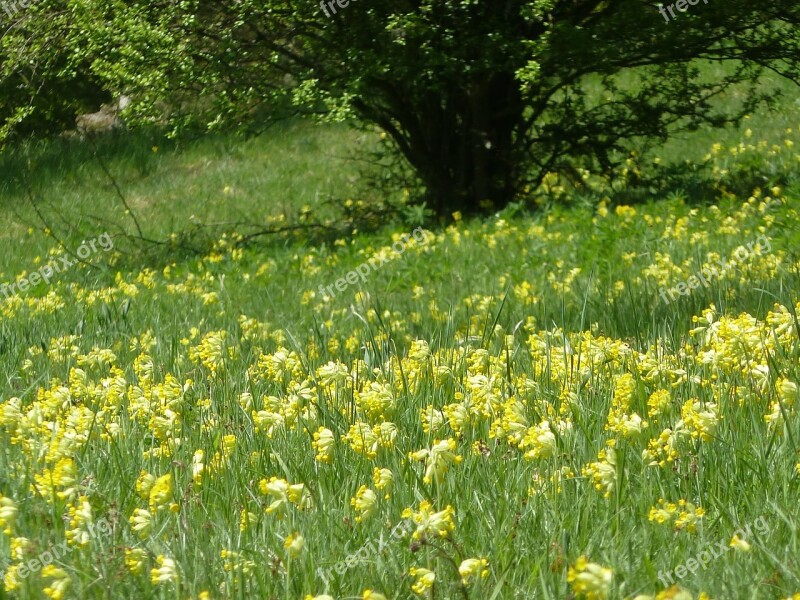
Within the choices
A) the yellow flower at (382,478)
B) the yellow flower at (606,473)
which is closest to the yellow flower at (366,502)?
the yellow flower at (382,478)

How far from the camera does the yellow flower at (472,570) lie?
2.10 m

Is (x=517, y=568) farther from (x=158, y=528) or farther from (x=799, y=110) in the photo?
(x=799, y=110)

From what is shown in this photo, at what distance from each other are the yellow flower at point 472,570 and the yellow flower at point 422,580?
63mm

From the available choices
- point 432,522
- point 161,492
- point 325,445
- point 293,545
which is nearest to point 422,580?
point 432,522

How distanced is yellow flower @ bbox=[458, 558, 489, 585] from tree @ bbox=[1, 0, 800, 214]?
317 inches

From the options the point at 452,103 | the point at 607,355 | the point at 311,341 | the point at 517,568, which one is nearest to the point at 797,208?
the point at 452,103

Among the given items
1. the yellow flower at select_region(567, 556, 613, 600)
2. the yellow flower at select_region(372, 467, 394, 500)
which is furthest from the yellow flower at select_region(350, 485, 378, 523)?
the yellow flower at select_region(567, 556, 613, 600)

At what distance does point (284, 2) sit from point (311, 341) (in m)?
5.65

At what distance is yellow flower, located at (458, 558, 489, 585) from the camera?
2.10 metres

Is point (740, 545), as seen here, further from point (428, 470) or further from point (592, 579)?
point (428, 470)

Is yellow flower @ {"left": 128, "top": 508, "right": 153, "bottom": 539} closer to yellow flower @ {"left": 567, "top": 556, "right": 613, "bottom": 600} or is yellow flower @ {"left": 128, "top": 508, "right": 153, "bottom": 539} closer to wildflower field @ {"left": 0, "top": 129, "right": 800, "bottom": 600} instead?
wildflower field @ {"left": 0, "top": 129, "right": 800, "bottom": 600}

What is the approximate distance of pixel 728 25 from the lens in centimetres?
1064

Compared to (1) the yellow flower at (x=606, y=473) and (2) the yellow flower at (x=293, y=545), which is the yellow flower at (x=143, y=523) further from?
(1) the yellow flower at (x=606, y=473)

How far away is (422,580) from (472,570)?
0.15 meters
